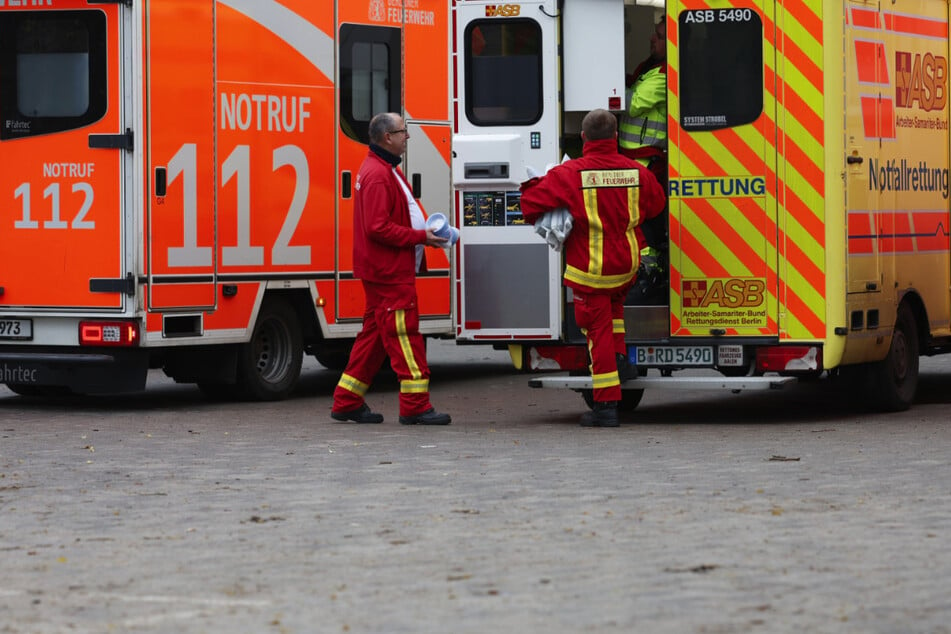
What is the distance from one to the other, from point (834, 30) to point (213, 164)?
4.57 meters

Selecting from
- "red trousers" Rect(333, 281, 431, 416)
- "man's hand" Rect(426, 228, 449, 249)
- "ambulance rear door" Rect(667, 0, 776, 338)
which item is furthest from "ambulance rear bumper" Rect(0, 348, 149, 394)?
"ambulance rear door" Rect(667, 0, 776, 338)

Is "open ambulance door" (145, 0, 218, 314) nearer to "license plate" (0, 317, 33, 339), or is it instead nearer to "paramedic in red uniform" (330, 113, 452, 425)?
"license plate" (0, 317, 33, 339)

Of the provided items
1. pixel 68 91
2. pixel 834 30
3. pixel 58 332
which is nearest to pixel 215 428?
pixel 58 332

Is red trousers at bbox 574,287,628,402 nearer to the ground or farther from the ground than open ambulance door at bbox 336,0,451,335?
nearer to the ground

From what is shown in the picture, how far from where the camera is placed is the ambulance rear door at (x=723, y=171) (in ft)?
38.9

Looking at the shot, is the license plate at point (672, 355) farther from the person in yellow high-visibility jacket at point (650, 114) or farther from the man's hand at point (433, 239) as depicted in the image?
the man's hand at point (433, 239)

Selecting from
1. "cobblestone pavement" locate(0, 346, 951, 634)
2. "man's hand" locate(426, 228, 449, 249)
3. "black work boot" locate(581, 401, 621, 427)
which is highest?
"man's hand" locate(426, 228, 449, 249)

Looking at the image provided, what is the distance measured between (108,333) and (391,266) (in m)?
2.38

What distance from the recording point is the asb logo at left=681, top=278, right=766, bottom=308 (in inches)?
469

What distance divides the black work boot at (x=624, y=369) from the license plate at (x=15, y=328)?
14.0 feet

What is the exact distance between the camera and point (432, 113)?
15.9 m

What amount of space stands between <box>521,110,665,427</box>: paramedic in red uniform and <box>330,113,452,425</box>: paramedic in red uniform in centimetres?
80

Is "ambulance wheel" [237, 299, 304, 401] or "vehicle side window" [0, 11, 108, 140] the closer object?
"vehicle side window" [0, 11, 108, 140]

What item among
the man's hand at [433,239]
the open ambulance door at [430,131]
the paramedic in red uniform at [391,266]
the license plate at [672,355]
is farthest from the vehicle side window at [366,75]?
the license plate at [672,355]
